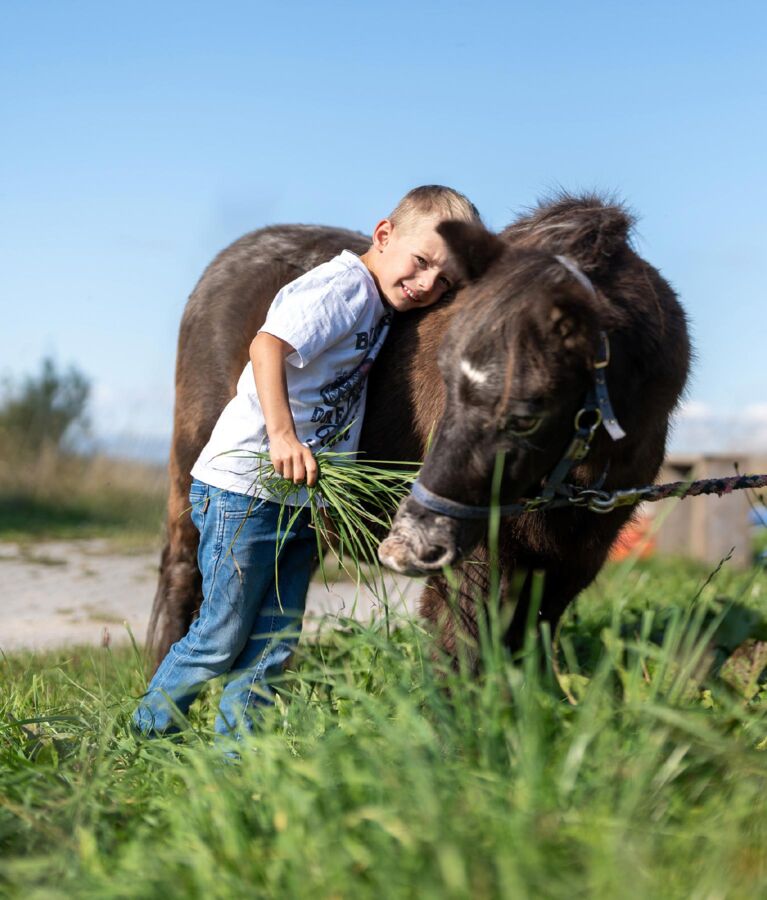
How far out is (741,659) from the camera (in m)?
4.61

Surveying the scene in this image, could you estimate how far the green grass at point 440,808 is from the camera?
1.78m

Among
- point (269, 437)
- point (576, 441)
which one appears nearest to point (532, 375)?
point (576, 441)

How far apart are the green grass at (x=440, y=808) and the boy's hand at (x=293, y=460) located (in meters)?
0.74

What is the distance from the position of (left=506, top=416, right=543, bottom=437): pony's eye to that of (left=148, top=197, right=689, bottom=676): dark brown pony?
0.02 m

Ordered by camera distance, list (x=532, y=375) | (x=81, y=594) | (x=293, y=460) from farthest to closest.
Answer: (x=81, y=594)
(x=293, y=460)
(x=532, y=375)

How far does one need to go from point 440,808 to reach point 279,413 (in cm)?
162

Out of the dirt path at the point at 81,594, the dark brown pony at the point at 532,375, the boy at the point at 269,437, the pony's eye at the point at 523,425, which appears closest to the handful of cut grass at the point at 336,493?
the boy at the point at 269,437

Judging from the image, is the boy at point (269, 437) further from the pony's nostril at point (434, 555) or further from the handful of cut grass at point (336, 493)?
the pony's nostril at point (434, 555)

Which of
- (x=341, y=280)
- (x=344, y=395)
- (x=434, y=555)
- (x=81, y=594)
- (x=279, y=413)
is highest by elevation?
(x=341, y=280)

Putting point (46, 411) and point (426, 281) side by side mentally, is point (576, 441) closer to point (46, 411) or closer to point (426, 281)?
point (426, 281)

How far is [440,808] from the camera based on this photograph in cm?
183

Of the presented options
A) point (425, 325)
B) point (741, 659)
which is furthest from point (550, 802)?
point (741, 659)

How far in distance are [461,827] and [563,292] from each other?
1.53 metres

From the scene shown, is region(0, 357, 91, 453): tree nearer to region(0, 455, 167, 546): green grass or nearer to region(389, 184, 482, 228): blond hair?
region(0, 455, 167, 546): green grass
